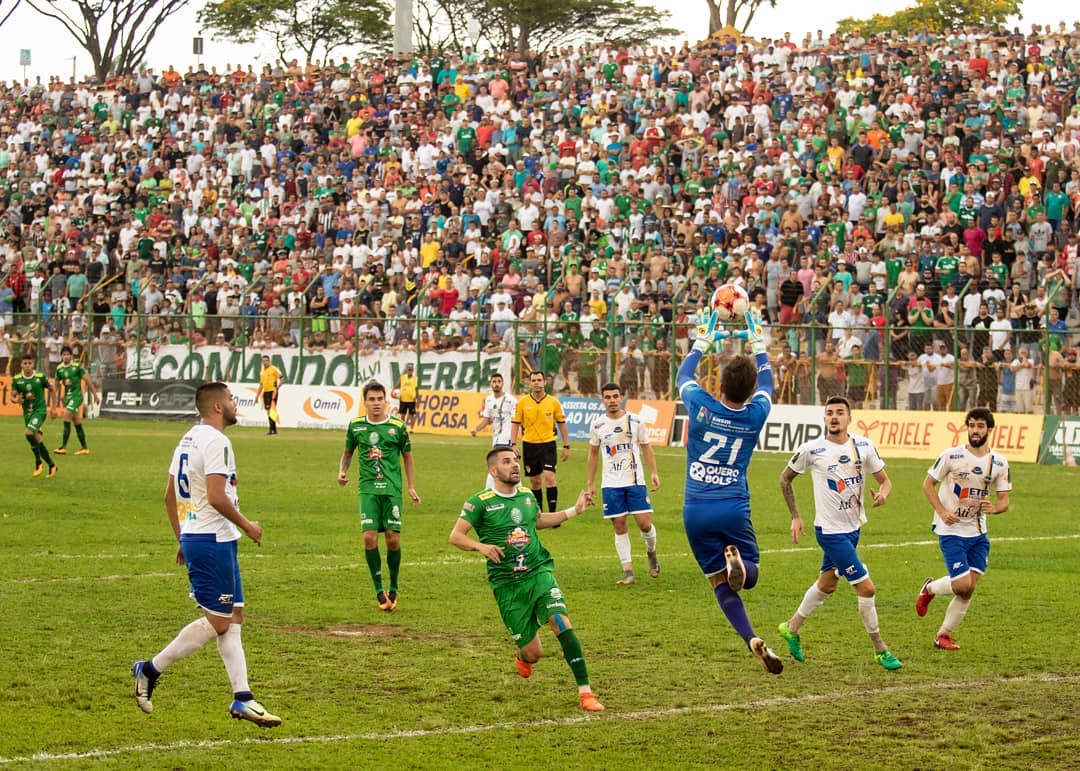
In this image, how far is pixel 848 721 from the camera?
9.83m

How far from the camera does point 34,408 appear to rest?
27094 millimetres

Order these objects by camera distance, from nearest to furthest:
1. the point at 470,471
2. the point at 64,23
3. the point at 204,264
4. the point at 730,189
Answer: the point at 470,471 < the point at 730,189 < the point at 204,264 < the point at 64,23

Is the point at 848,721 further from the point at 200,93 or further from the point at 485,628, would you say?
the point at 200,93

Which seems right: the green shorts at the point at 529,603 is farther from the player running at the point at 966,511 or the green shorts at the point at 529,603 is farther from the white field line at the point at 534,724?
the player running at the point at 966,511

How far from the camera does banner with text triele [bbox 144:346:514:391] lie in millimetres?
38375

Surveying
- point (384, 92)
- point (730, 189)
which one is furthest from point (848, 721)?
point (384, 92)

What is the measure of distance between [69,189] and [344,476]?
1605 inches

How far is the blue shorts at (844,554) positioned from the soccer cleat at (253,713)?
458 cm

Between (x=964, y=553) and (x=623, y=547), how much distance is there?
14.4 ft

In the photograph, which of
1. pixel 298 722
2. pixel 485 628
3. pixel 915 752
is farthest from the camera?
pixel 485 628

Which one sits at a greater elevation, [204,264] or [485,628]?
[204,264]

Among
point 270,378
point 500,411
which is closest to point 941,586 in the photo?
point 500,411

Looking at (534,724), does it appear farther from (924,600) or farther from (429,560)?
(429,560)

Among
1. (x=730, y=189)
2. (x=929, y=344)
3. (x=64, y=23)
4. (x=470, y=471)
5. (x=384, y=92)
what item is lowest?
(x=470, y=471)
